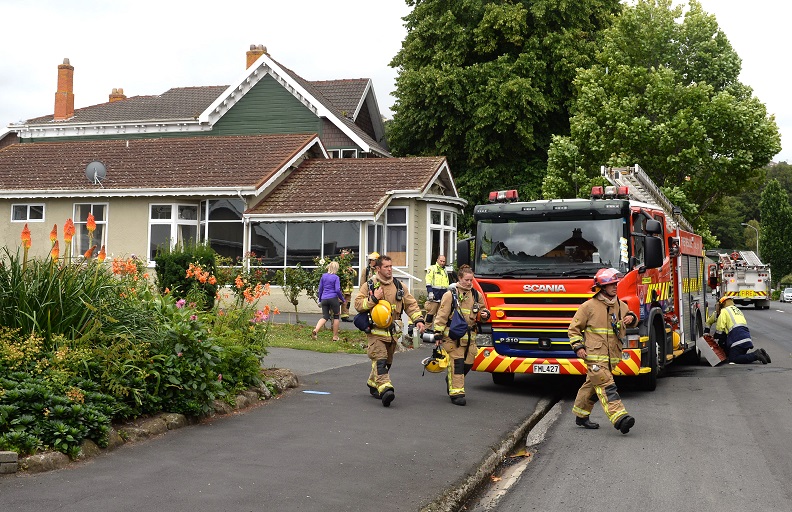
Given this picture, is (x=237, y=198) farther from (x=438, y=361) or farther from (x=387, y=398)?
(x=387, y=398)

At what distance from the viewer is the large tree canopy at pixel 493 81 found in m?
34.2

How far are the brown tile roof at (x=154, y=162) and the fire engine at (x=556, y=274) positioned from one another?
44.2ft

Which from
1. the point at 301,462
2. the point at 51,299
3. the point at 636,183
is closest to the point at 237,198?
the point at 636,183

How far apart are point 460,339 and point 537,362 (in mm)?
1449

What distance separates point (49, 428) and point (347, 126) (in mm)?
28158

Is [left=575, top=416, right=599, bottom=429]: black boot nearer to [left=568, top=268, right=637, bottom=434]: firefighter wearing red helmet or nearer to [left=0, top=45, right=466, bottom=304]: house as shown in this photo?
[left=568, top=268, right=637, bottom=434]: firefighter wearing red helmet

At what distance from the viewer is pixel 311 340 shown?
1697 cm

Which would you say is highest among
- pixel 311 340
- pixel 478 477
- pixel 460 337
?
pixel 460 337

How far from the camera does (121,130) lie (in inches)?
1462

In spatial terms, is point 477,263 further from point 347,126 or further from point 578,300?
point 347,126

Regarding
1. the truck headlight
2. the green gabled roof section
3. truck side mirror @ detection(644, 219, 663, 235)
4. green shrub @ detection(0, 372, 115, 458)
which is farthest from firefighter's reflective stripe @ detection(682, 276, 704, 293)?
the green gabled roof section

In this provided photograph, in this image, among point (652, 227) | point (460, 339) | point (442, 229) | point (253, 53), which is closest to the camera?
point (460, 339)

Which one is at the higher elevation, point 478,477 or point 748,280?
point 748,280

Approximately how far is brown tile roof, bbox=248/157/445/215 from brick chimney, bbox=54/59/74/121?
2025cm
